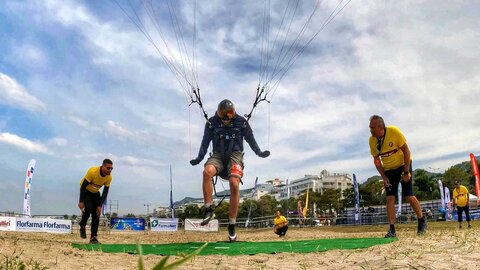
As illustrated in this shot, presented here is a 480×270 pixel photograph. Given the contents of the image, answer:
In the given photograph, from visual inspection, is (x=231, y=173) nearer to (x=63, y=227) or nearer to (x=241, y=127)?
(x=241, y=127)

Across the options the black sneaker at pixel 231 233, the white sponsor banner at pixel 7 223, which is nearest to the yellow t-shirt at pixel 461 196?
the black sneaker at pixel 231 233

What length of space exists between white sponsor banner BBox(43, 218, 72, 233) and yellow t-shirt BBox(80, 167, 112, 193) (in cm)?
1960

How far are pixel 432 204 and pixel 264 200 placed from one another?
5848 cm

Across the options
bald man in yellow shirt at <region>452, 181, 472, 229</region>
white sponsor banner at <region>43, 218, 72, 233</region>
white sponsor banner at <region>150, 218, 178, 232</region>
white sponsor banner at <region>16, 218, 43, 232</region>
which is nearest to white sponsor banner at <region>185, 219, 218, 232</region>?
white sponsor banner at <region>150, 218, 178, 232</region>

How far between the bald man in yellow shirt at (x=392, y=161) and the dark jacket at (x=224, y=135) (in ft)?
7.61

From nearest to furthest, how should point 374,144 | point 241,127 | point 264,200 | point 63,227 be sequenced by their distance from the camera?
1. point 241,127
2. point 374,144
3. point 63,227
4. point 264,200

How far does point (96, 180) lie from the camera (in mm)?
8930

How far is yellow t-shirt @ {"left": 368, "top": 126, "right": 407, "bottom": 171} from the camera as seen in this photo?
7.50m

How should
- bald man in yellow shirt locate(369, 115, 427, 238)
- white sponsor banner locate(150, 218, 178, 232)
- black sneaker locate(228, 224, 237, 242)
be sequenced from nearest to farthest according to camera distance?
black sneaker locate(228, 224, 237, 242) → bald man in yellow shirt locate(369, 115, 427, 238) → white sponsor banner locate(150, 218, 178, 232)

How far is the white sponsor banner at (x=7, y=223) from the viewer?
77.8ft

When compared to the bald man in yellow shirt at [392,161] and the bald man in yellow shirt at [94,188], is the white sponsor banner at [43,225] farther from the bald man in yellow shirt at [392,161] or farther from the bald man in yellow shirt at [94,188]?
the bald man in yellow shirt at [392,161]

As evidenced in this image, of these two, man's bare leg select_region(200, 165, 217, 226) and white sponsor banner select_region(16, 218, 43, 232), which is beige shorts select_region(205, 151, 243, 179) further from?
white sponsor banner select_region(16, 218, 43, 232)

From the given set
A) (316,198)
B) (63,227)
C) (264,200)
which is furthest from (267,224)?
(264,200)

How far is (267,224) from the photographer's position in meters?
42.5
